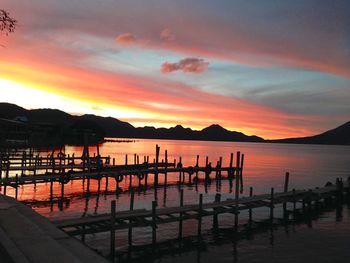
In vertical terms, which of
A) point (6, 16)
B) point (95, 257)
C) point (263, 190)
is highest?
point (6, 16)

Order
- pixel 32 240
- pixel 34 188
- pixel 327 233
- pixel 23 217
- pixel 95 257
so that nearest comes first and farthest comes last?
1. pixel 95 257
2. pixel 32 240
3. pixel 23 217
4. pixel 327 233
5. pixel 34 188

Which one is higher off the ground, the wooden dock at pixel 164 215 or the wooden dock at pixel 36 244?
the wooden dock at pixel 36 244

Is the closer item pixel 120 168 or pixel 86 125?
pixel 120 168

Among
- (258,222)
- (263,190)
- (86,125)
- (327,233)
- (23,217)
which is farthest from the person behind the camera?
(86,125)

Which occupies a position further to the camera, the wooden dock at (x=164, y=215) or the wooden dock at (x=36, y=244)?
the wooden dock at (x=164, y=215)

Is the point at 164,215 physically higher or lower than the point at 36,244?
lower

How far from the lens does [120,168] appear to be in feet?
137

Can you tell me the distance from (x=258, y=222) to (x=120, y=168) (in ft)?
68.1

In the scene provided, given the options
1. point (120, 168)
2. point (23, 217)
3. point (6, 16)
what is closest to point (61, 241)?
point (23, 217)

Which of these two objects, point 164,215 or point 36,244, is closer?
point 36,244

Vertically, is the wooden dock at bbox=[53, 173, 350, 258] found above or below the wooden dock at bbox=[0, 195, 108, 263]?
below

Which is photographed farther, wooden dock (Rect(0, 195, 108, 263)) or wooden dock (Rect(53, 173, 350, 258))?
wooden dock (Rect(53, 173, 350, 258))

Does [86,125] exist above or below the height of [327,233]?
above

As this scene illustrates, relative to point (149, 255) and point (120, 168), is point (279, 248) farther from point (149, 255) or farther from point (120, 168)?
point (120, 168)
